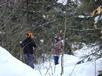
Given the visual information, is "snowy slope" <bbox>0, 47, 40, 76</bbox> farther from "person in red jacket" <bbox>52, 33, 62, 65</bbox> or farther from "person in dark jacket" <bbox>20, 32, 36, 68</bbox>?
"person in red jacket" <bbox>52, 33, 62, 65</bbox>

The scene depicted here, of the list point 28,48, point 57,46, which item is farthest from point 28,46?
point 57,46

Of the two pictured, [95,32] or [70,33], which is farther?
[70,33]

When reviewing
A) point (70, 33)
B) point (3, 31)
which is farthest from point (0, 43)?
point (70, 33)

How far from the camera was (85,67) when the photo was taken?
45.2ft

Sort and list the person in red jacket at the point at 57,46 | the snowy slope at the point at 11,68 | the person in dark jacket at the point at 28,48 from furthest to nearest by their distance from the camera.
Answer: the person in red jacket at the point at 57,46
the person in dark jacket at the point at 28,48
the snowy slope at the point at 11,68

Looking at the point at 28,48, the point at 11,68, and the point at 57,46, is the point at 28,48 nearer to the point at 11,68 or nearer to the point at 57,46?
the point at 57,46

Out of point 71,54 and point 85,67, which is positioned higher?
point 85,67

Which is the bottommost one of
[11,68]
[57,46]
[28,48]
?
[57,46]

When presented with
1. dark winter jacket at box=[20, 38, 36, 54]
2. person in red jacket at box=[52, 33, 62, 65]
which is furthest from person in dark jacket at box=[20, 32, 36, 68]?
person in red jacket at box=[52, 33, 62, 65]

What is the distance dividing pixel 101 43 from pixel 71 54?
975 cm

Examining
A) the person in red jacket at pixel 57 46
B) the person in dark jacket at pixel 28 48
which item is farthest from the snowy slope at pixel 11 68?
the person in red jacket at pixel 57 46

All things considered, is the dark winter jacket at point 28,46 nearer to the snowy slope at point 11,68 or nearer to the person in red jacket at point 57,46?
the person in red jacket at point 57,46

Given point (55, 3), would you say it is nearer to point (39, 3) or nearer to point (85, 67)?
point (39, 3)

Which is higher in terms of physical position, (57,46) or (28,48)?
(28,48)
